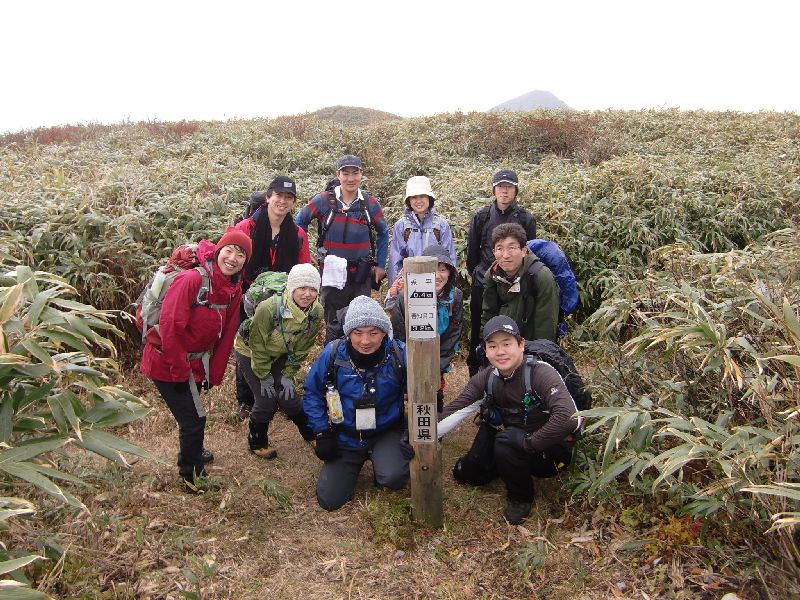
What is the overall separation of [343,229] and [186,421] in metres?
2.44

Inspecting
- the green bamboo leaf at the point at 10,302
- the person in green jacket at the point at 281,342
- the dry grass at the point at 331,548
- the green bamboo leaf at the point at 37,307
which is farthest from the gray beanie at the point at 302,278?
the green bamboo leaf at the point at 10,302

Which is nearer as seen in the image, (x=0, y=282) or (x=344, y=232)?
(x=0, y=282)

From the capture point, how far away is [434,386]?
3.63m

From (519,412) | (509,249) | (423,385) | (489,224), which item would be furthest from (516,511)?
(489,224)

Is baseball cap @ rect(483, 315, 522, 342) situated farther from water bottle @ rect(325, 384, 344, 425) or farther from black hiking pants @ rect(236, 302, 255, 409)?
Answer: black hiking pants @ rect(236, 302, 255, 409)

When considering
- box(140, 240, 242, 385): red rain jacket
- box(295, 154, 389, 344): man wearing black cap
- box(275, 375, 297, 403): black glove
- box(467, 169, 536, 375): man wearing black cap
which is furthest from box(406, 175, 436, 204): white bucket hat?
box(275, 375, 297, 403): black glove

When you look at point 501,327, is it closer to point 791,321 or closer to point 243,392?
point 791,321

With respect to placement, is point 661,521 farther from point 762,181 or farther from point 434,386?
point 762,181

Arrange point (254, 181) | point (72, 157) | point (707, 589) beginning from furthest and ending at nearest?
point (72, 157) → point (254, 181) → point (707, 589)

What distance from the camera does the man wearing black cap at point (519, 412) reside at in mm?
3662

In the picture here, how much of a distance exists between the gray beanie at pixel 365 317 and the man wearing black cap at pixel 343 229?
4.86ft

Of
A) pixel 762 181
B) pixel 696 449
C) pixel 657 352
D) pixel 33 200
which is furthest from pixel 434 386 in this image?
pixel 762 181

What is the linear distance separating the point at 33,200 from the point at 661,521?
7480 millimetres

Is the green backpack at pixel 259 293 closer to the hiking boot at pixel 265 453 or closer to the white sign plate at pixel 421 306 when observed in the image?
the hiking boot at pixel 265 453
